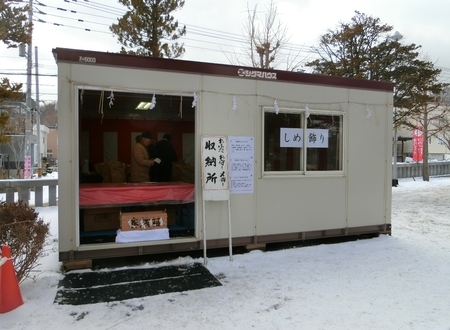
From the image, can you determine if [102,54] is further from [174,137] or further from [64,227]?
[174,137]

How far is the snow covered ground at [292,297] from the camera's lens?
342cm

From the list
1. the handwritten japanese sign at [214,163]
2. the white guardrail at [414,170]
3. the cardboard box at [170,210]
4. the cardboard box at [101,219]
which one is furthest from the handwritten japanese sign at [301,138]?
the white guardrail at [414,170]

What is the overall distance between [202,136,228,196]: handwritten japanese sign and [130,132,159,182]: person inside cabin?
5.86 ft

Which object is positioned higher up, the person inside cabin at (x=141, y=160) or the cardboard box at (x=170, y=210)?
the person inside cabin at (x=141, y=160)

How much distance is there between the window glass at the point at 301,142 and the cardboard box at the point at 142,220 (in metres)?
1.90

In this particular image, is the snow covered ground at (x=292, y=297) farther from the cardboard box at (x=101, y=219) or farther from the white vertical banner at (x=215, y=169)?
the white vertical banner at (x=215, y=169)

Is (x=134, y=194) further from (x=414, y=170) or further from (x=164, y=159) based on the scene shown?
(x=414, y=170)

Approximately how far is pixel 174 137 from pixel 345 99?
180 inches

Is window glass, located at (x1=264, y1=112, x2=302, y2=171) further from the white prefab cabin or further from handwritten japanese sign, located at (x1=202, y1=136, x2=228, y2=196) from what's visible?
handwritten japanese sign, located at (x1=202, y1=136, x2=228, y2=196)

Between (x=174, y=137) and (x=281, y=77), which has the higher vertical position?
(x=281, y=77)

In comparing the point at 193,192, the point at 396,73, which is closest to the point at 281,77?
the point at 193,192

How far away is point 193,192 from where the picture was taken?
569cm

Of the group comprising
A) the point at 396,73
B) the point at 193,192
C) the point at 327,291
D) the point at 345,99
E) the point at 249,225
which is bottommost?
the point at 327,291

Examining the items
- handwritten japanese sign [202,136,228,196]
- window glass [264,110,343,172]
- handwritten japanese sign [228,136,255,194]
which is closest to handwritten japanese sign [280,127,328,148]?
window glass [264,110,343,172]
